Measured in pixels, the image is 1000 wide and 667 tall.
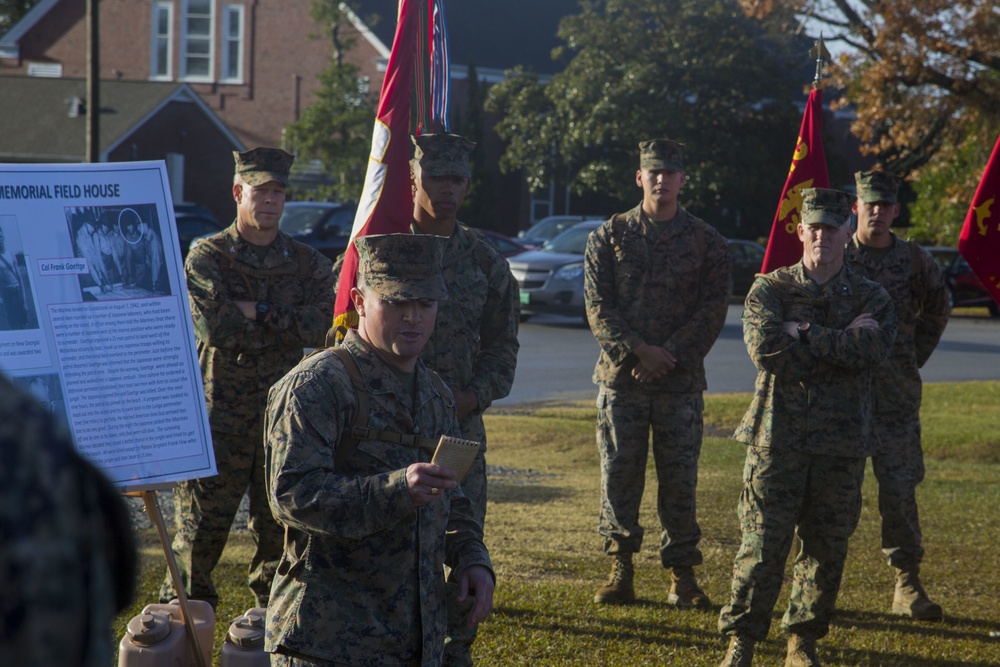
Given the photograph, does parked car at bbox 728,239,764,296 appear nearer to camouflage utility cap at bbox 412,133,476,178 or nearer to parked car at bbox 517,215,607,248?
parked car at bbox 517,215,607,248

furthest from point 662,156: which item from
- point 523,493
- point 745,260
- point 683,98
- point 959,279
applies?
point 683,98

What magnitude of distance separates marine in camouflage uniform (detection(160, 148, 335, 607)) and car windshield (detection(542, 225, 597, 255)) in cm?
1464

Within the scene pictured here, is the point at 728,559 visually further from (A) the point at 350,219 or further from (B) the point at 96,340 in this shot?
(A) the point at 350,219

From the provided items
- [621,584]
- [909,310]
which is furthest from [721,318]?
[621,584]

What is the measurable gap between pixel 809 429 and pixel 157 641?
284 cm

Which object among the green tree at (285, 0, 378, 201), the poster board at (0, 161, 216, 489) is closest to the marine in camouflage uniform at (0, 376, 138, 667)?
the poster board at (0, 161, 216, 489)

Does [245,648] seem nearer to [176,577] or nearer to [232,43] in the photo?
[176,577]

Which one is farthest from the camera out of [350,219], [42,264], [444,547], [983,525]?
[350,219]

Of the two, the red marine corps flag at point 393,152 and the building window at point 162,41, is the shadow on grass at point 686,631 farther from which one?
the building window at point 162,41

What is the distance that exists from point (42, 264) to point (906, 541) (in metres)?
4.72

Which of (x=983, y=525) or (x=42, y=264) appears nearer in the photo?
(x=42, y=264)

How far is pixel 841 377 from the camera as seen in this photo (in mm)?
5227

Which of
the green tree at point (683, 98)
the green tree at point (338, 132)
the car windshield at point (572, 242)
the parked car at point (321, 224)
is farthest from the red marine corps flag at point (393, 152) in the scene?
the green tree at point (338, 132)

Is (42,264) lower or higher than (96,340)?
higher
